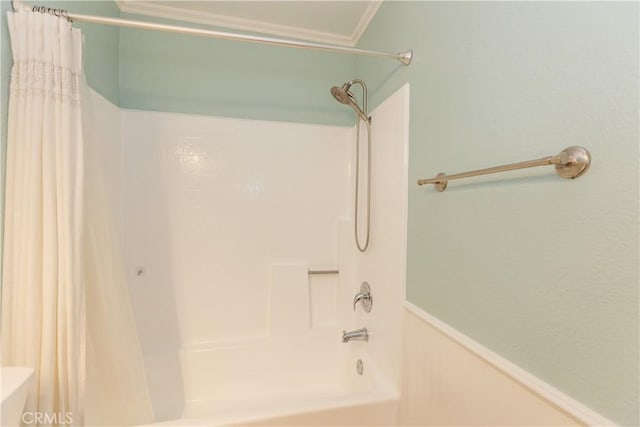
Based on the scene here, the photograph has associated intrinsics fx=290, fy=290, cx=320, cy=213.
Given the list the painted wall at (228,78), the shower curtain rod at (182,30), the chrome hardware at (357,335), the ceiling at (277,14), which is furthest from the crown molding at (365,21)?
the chrome hardware at (357,335)

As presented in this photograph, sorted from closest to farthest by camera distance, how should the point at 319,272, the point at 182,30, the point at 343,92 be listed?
the point at 182,30 < the point at 343,92 < the point at 319,272

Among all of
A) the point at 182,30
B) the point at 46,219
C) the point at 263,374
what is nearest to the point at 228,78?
the point at 182,30

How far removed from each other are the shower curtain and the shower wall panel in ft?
2.49

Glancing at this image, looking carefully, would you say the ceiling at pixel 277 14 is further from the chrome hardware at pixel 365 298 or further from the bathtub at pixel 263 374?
the bathtub at pixel 263 374

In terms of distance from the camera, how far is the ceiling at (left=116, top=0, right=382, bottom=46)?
1660mm

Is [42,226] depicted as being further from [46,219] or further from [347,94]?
[347,94]

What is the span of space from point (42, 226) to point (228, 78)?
1.33 m

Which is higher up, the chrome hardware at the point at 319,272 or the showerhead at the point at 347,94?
the showerhead at the point at 347,94

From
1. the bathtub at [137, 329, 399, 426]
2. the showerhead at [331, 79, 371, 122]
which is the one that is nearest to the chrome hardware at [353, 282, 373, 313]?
the bathtub at [137, 329, 399, 426]

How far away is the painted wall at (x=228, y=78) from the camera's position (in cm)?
174

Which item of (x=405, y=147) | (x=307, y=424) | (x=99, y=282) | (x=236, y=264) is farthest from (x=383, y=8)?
(x=307, y=424)

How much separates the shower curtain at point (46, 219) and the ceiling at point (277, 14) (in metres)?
0.90

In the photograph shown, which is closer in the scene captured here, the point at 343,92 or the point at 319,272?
the point at 343,92

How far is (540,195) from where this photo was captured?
2.23 ft
